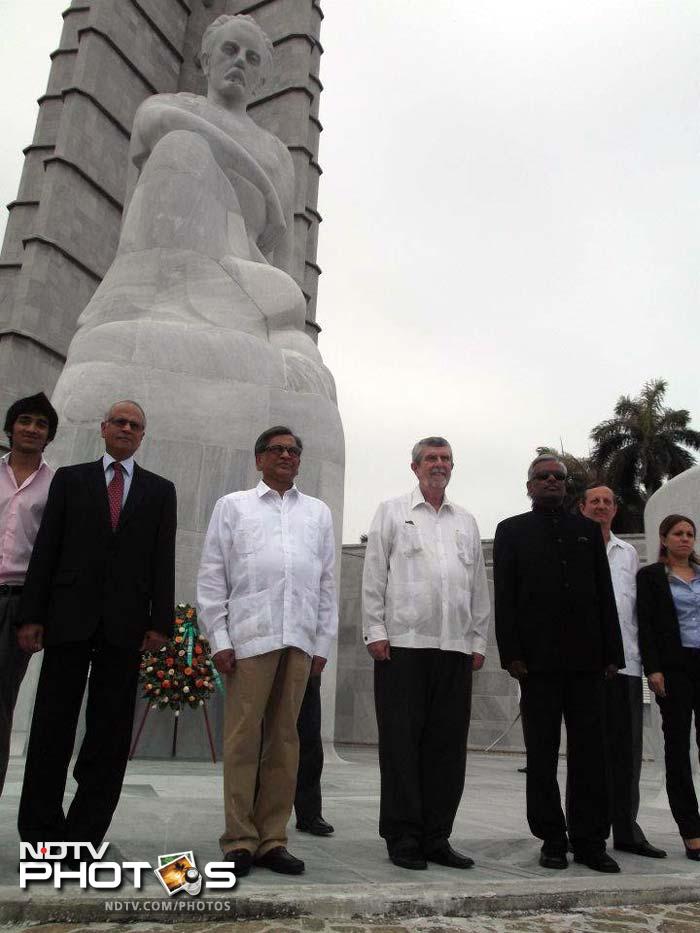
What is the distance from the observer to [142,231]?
330 inches

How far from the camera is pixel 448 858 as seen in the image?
289cm

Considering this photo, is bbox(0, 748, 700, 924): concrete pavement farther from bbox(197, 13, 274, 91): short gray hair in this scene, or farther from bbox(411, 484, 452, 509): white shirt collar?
Result: bbox(197, 13, 274, 91): short gray hair

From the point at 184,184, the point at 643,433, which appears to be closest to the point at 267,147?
the point at 184,184

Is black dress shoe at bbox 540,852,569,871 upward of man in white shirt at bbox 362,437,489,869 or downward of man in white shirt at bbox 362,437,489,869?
downward

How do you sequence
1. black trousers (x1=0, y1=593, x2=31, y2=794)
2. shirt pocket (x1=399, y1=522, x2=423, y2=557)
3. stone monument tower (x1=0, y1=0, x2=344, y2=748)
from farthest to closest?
stone monument tower (x1=0, y1=0, x2=344, y2=748) → shirt pocket (x1=399, y1=522, x2=423, y2=557) → black trousers (x1=0, y1=593, x2=31, y2=794)

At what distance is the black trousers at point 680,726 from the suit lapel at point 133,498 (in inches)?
99.1

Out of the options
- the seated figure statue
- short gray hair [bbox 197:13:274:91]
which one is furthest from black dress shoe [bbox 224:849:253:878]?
short gray hair [bbox 197:13:274:91]

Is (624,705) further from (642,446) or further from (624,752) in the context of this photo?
(642,446)

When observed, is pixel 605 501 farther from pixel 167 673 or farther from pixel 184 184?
pixel 184 184

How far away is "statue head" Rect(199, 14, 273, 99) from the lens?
9992mm

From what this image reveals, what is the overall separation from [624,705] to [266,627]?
1894mm

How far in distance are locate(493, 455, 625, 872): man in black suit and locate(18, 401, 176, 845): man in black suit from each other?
58.7 inches

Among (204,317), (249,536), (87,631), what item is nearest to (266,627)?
(249,536)

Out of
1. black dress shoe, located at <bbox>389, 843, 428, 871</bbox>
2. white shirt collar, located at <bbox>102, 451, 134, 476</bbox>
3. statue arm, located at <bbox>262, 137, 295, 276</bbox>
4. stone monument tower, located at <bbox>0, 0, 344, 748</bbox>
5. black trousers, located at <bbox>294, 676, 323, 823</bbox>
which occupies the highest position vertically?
statue arm, located at <bbox>262, 137, 295, 276</bbox>
